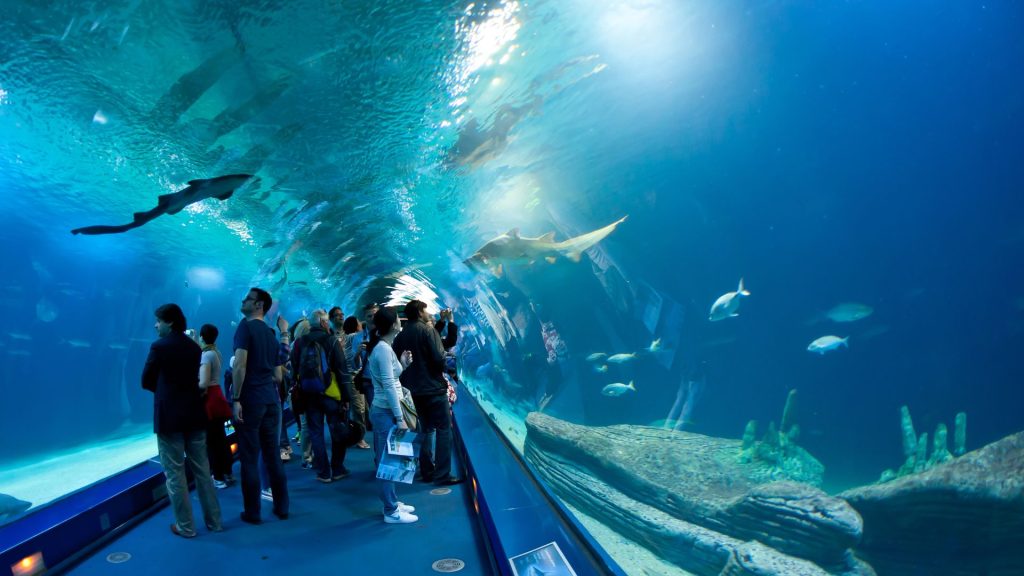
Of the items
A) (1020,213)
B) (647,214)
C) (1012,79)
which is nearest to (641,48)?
(647,214)

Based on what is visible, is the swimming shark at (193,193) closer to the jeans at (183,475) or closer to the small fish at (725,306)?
the jeans at (183,475)

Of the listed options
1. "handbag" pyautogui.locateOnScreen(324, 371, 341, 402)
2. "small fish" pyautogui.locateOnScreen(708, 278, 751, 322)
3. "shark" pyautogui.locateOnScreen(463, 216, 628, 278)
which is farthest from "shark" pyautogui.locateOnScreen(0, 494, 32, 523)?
"small fish" pyautogui.locateOnScreen(708, 278, 751, 322)

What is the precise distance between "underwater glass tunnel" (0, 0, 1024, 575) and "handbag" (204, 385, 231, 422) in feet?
7.26

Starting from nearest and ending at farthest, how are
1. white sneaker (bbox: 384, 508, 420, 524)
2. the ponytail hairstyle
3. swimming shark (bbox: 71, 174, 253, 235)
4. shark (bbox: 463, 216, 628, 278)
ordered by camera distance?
white sneaker (bbox: 384, 508, 420, 524) < the ponytail hairstyle < swimming shark (bbox: 71, 174, 253, 235) < shark (bbox: 463, 216, 628, 278)

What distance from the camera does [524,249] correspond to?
11.7 m

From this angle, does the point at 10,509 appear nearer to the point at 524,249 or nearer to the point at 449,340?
the point at 449,340

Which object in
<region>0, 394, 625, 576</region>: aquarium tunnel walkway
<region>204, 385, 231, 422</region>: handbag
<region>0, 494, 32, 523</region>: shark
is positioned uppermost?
<region>204, 385, 231, 422</region>: handbag

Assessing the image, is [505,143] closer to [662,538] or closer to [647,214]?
[662,538]

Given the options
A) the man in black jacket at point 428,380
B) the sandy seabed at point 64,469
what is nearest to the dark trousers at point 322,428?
the man in black jacket at point 428,380

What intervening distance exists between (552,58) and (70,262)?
84.7 ft

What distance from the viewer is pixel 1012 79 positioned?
18.8 m

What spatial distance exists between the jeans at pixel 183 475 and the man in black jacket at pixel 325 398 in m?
1.40

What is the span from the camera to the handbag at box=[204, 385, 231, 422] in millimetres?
3695

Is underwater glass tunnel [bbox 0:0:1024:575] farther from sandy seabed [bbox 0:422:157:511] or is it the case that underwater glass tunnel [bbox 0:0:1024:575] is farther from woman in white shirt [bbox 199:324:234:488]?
woman in white shirt [bbox 199:324:234:488]
